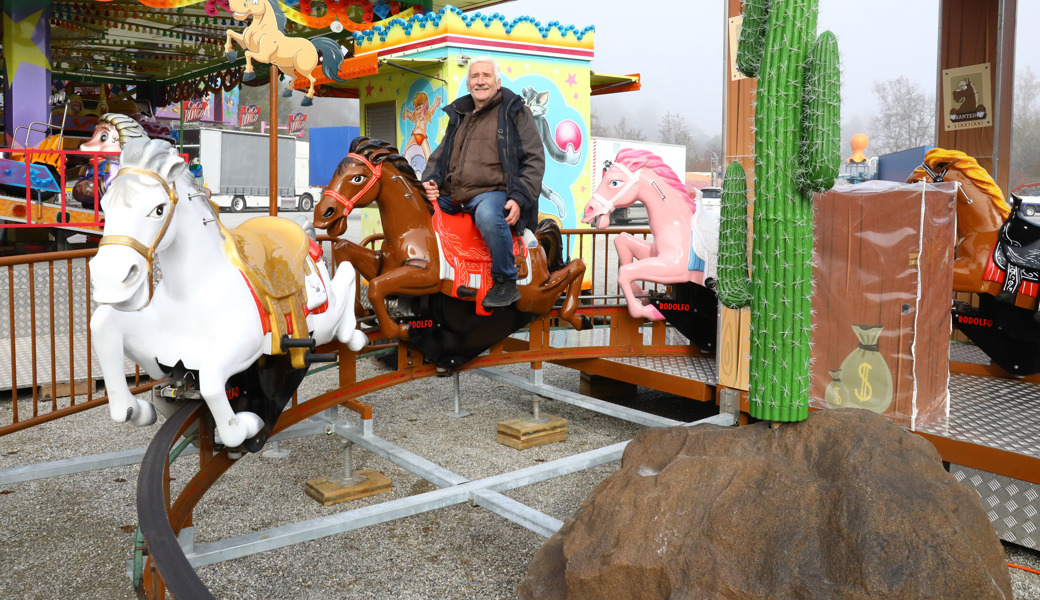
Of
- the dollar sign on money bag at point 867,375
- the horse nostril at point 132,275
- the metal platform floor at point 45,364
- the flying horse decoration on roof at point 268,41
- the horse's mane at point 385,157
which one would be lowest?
the metal platform floor at point 45,364

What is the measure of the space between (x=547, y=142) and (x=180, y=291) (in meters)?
6.69

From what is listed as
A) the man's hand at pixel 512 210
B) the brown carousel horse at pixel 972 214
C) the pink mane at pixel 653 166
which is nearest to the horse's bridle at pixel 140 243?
the man's hand at pixel 512 210

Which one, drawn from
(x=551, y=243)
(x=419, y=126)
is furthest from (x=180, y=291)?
(x=419, y=126)

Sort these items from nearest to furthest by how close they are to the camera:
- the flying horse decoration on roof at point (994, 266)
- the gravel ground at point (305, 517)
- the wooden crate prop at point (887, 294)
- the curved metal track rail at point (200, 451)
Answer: the curved metal track rail at point (200, 451)
the gravel ground at point (305, 517)
the wooden crate prop at point (887, 294)
the flying horse decoration on roof at point (994, 266)

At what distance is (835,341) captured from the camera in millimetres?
4637

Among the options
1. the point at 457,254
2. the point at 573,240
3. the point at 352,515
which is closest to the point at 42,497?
the point at 352,515

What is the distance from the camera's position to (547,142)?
30.6ft

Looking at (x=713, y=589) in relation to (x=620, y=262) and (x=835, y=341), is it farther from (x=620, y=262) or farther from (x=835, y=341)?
(x=620, y=262)

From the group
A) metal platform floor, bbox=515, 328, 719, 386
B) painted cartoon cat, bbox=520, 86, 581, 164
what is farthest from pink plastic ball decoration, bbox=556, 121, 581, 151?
metal platform floor, bbox=515, 328, 719, 386

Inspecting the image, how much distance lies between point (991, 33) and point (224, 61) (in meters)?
11.7

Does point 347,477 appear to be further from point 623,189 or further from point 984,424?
point 984,424

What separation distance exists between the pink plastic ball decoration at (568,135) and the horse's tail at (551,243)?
13.1 ft

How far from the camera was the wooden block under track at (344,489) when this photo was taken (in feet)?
14.6

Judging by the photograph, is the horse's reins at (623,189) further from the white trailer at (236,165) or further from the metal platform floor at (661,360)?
the white trailer at (236,165)
